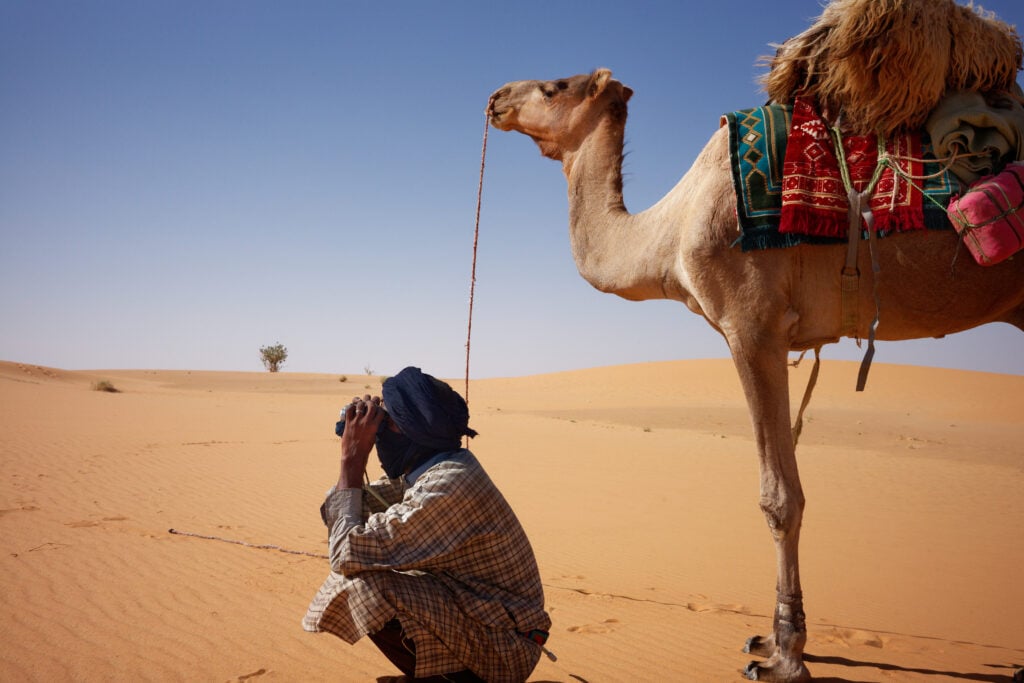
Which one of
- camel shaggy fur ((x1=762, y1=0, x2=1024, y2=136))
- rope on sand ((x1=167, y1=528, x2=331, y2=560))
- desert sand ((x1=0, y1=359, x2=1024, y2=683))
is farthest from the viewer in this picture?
rope on sand ((x1=167, y1=528, x2=331, y2=560))

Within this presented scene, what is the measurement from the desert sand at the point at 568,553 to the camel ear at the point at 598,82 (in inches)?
137

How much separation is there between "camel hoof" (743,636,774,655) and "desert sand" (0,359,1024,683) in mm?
164

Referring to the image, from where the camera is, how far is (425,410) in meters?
2.95

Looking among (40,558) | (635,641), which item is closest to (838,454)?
(635,641)

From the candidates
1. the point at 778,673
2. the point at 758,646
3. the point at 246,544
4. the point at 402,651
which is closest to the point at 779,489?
the point at 778,673

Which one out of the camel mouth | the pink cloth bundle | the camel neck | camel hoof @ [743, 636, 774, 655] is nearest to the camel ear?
the camel neck

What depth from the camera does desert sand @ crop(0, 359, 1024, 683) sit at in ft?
13.8

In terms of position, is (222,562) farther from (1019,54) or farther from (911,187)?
(1019,54)

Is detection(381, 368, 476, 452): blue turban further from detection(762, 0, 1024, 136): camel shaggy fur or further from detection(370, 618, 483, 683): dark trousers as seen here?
detection(762, 0, 1024, 136): camel shaggy fur

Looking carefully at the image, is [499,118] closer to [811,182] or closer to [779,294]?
[811,182]

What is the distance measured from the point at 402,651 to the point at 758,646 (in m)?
2.26

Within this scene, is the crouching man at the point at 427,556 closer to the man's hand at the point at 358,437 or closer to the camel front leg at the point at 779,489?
the man's hand at the point at 358,437

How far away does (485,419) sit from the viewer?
72.9ft

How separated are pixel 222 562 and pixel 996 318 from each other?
6.00 meters
